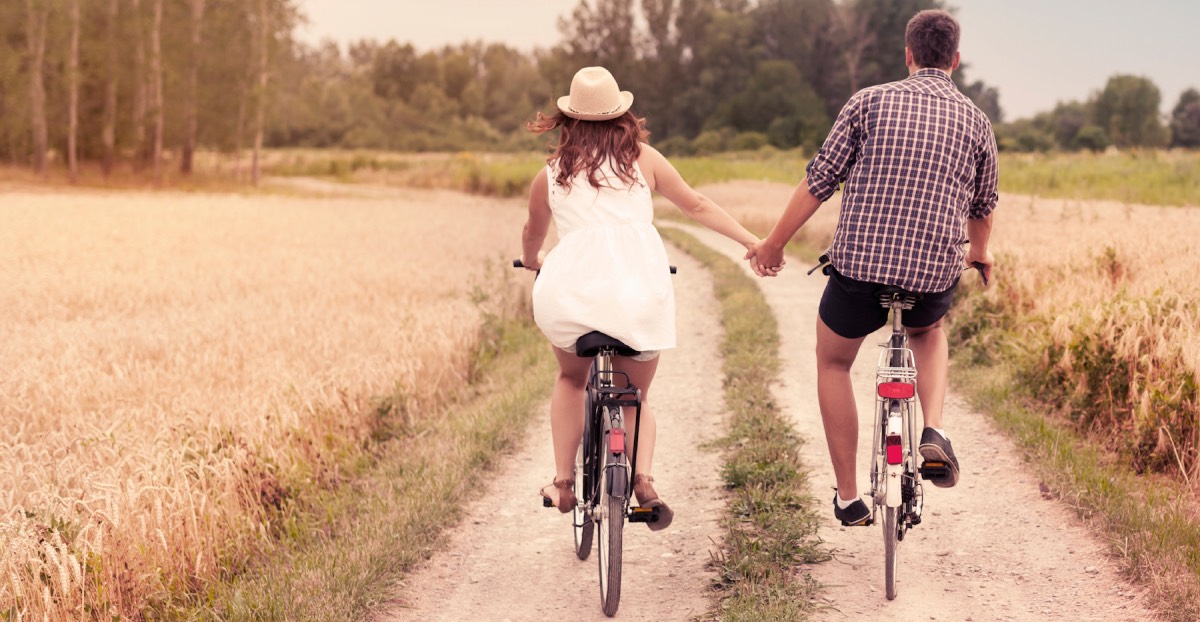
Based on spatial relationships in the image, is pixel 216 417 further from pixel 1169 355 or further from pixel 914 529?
pixel 1169 355

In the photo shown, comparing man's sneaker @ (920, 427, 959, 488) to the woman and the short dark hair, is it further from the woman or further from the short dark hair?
the short dark hair

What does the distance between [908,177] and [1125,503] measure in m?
2.41

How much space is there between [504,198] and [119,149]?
21.9m

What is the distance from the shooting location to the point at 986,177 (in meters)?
4.39

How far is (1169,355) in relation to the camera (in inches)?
252

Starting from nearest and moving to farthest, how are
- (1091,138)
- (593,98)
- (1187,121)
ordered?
(593,98)
(1091,138)
(1187,121)

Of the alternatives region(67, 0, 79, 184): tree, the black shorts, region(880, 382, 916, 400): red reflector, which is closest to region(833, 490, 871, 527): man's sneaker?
region(880, 382, 916, 400): red reflector

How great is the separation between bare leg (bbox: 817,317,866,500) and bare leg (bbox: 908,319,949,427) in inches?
12.8

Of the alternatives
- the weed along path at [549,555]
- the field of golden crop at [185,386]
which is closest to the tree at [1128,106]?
the field of golden crop at [185,386]

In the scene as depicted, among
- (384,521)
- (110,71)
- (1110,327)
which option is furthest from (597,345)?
(110,71)

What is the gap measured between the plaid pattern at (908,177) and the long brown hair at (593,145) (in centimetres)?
78

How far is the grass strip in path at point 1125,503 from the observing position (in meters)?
4.43

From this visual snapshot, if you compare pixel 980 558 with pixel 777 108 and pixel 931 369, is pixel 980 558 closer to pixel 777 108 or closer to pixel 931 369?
pixel 931 369

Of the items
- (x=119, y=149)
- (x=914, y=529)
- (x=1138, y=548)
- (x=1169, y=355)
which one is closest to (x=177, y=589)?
(x=914, y=529)
